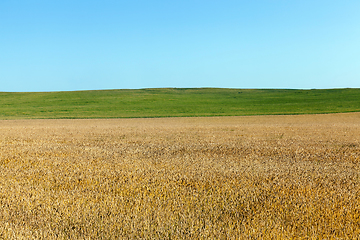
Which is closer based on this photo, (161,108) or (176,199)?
(176,199)

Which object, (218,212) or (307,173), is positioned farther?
(307,173)

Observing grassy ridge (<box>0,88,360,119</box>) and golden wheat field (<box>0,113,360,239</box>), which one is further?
grassy ridge (<box>0,88,360,119</box>)

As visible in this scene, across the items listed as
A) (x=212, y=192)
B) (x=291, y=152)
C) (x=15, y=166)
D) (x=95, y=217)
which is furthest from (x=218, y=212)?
(x=291, y=152)

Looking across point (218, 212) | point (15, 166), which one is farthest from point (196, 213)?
point (15, 166)

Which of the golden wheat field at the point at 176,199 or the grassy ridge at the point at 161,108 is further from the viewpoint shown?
the grassy ridge at the point at 161,108

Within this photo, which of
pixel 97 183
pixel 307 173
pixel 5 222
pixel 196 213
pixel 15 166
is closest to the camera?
pixel 5 222

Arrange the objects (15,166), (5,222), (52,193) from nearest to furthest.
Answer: (5,222) < (52,193) < (15,166)

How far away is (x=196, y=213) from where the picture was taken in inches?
172

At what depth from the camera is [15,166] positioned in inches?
288

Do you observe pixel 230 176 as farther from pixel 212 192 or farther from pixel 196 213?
pixel 196 213

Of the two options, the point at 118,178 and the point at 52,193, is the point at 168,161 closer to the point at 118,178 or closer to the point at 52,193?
the point at 118,178

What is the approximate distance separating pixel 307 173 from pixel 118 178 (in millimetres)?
3517

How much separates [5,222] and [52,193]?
45.2 inches

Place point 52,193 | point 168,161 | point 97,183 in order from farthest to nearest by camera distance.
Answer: point 168,161 → point 97,183 → point 52,193
